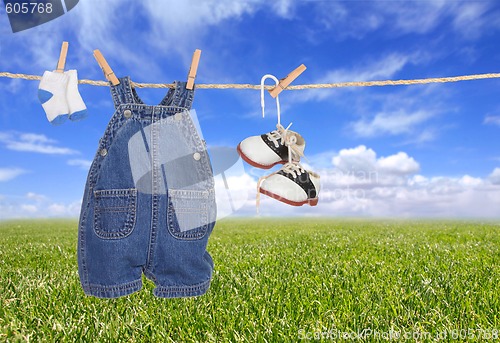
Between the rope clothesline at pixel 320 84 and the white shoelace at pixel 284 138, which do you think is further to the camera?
the white shoelace at pixel 284 138

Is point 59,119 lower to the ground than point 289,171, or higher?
higher

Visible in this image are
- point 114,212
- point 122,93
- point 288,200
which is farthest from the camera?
point 288,200

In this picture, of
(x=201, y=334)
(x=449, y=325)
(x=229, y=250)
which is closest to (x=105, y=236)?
(x=201, y=334)

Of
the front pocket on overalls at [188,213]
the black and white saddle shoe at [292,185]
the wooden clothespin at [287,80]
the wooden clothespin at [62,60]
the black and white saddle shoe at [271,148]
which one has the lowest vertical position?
the front pocket on overalls at [188,213]

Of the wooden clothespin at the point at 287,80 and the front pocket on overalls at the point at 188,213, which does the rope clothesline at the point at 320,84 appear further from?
Result: the front pocket on overalls at the point at 188,213

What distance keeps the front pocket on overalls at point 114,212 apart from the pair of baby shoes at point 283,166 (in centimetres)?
78

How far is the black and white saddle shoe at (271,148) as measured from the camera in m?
2.81

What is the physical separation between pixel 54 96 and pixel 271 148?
4.73 feet

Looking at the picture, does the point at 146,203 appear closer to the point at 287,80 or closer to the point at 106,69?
the point at 106,69

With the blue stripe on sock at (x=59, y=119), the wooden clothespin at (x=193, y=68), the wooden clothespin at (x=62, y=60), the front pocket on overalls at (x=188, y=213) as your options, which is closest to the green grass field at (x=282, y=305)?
the front pocket on overalls at (x=188, y=213)

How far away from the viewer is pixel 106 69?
107 inches

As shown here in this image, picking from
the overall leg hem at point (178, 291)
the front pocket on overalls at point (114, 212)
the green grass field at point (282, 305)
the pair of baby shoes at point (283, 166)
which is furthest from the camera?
the green grass field at point (282, 305)

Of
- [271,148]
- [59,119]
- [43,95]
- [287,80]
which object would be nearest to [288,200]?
[271,148]

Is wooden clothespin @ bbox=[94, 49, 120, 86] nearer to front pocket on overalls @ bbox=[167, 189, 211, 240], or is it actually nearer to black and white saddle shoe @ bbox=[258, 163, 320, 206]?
front pocket on overalls @ bbox=[167, 189, 211, 240]
